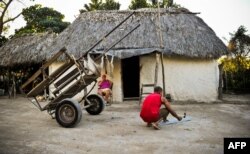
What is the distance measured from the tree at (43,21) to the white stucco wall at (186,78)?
54.8ft

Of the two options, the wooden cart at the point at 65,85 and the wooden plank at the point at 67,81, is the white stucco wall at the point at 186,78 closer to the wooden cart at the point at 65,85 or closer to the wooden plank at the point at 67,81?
the wooden cart at the point at 65,85

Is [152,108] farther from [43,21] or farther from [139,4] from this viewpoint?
[43,21]

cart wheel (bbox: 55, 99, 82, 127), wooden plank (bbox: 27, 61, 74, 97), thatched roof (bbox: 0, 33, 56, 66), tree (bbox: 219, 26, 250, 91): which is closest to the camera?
cart wheel (bbox: 55, 99, 82, 127)

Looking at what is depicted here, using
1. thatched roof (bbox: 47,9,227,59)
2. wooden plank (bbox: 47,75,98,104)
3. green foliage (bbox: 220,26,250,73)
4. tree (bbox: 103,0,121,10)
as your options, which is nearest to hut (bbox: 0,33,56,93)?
thatched roof (bbox: 47,9,227,59)

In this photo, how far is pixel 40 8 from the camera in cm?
3416

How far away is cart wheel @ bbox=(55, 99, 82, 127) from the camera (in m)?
8.09

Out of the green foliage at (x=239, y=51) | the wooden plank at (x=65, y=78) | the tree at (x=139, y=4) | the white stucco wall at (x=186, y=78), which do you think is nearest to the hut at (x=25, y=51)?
the white stucco wall at (x=186, y=78)

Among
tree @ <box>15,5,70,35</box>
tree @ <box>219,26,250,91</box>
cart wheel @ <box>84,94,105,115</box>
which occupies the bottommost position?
cart wheel @ <box>84,94,105,115</box>

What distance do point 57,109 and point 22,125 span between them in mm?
1213

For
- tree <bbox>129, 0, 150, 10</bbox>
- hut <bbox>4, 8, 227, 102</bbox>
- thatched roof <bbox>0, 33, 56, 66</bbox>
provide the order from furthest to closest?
tree <bbox>129, 0, 150, 10</bbox> → thatched roof <bbox>0, 33, 56, 66</bbox> → hut <bbox>4, 8, 227, 102</bbox>

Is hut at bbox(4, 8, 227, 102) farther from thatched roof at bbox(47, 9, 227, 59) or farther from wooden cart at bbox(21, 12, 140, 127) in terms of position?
wooden cart at bbox(21, 12, 140, 127)

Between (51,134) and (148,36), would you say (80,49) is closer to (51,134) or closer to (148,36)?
(148,36)

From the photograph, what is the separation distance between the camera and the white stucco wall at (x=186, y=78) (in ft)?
48.9

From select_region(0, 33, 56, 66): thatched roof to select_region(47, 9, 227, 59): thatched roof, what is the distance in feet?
6.16
